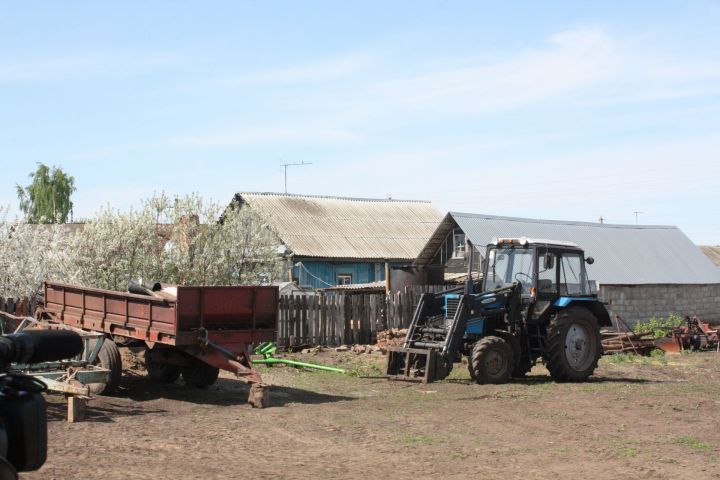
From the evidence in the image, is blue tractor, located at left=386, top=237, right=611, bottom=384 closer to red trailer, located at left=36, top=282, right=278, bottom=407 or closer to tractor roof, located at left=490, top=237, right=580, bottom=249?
tractor roof, located at left=490, top=237, right=580, bottom=249

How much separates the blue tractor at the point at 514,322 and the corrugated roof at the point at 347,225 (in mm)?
22964

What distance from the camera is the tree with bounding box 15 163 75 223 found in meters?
62.0

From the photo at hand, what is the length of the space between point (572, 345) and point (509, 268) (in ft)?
6.07

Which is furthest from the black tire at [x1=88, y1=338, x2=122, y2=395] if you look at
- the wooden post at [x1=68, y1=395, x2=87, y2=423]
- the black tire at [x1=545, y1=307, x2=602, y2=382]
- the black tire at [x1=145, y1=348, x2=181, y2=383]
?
the black tire at [x1=545, y1=307, x2=602, y2=382]

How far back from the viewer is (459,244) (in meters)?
36.6

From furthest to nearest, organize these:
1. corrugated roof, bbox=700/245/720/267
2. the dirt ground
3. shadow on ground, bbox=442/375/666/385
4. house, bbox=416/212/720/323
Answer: corrugated roof, bbox=700/245/720/267 < house, bbox=416/212/720/323 < shadow on ground, bbox=442/375/666/385 < the dirt ground

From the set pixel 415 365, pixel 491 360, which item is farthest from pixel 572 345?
pixel 415 365

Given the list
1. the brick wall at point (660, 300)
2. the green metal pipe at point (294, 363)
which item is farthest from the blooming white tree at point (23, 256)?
the brick wall at point (660, 300)

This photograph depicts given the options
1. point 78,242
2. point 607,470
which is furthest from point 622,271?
point 607,470

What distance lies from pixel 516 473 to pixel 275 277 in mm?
19693

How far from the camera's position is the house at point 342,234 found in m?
41.4

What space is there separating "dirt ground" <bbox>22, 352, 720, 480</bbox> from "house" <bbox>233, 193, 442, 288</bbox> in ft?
76.9

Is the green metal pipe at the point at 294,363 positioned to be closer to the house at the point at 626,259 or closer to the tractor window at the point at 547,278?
the tractor window at the point at 547,278

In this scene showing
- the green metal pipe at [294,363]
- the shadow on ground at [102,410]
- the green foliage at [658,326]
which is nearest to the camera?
the shadow on ground at [102,410]
